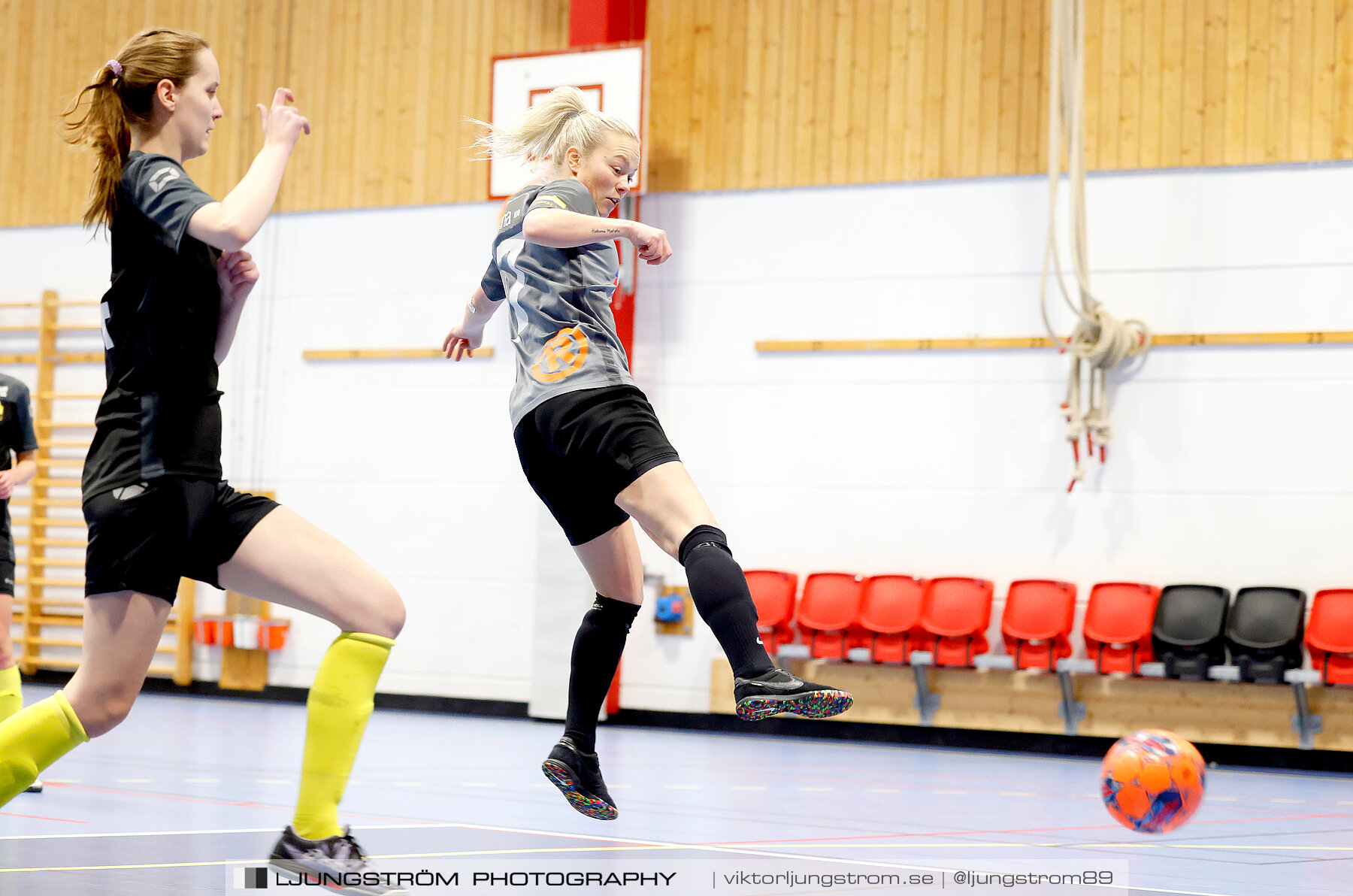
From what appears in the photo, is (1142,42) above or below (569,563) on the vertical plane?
above

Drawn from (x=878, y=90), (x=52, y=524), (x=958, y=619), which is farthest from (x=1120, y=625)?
(x=52, y=524)

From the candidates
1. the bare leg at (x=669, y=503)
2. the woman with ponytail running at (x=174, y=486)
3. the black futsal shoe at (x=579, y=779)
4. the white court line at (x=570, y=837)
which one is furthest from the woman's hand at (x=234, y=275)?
the white court line at (x=570, y=837)

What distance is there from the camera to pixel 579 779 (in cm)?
333

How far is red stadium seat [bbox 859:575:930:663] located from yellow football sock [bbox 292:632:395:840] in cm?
597

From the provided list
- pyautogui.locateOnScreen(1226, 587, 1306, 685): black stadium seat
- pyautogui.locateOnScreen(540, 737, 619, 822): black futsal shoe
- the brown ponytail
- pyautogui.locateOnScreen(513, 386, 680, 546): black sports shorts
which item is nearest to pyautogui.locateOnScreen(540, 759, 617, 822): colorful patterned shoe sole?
pyautogui.locateOnScreen(540, 737, 619, 822): black futsal shoe

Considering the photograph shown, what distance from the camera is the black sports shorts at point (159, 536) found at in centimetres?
254

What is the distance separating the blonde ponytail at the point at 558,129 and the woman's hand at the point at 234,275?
0.85 metres

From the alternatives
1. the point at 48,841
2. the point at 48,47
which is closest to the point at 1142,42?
the point at 48,841

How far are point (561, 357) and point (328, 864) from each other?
1210mm

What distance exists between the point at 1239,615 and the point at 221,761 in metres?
5.49

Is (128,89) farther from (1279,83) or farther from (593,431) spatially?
(1279,83)

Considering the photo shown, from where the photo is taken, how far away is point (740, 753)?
7.63 m

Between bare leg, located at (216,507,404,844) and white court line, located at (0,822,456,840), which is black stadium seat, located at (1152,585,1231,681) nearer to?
white court line, located at (0,822,456,840)

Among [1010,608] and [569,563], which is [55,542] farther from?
[1010,608]
